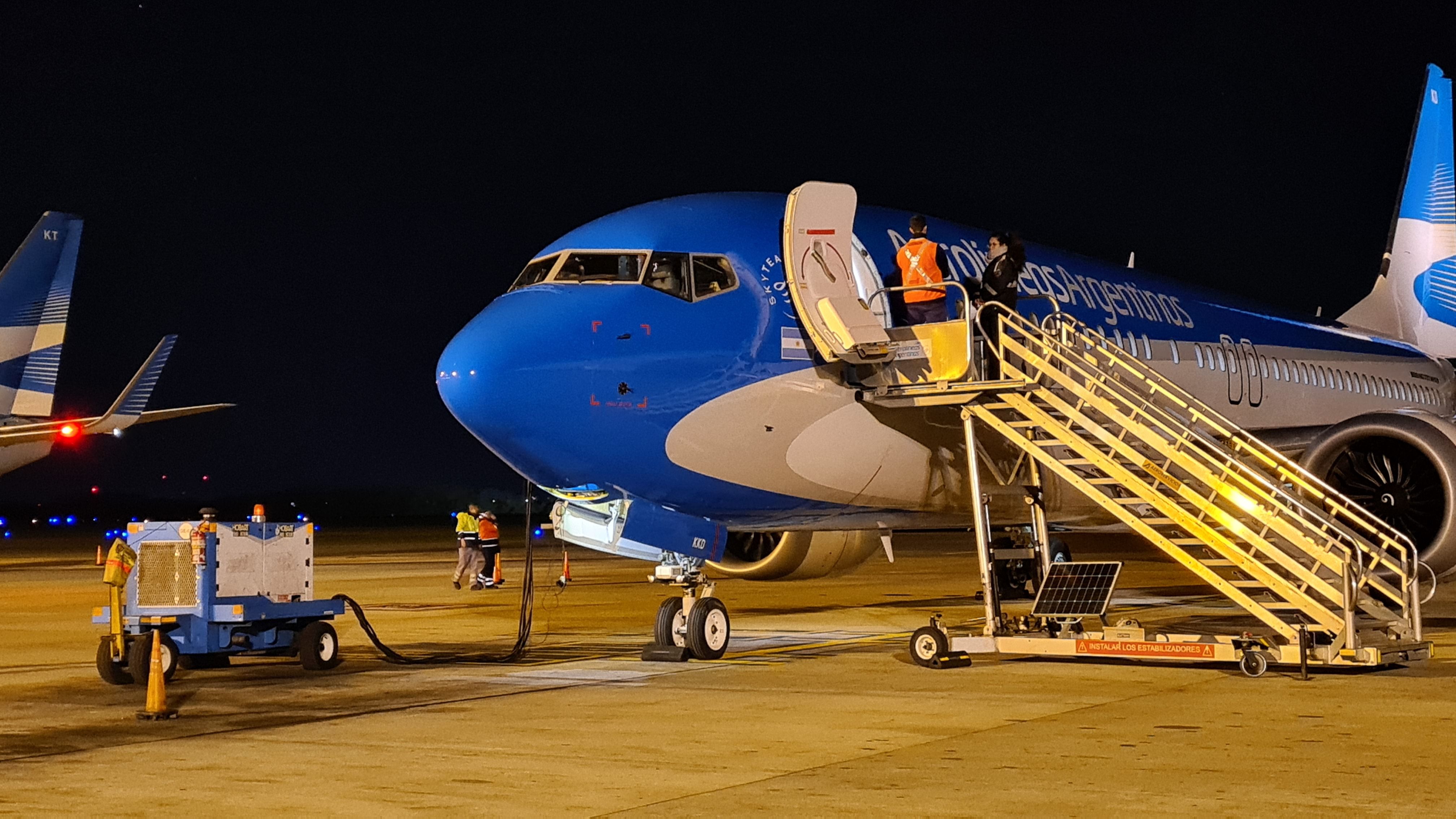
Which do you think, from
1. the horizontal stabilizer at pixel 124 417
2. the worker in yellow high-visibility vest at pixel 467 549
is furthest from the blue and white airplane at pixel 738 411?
the horizontal stabilizer at pixel 124 417

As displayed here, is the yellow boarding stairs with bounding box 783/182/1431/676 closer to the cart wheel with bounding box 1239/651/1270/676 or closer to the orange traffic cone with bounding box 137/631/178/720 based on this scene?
the cart wheel with bounding box 1239/651/1270/676

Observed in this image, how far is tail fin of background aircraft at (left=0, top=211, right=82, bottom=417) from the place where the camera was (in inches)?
1469

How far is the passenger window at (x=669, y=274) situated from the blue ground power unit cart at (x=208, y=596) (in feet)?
11.9

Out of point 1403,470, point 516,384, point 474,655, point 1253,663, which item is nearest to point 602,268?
point 516,384

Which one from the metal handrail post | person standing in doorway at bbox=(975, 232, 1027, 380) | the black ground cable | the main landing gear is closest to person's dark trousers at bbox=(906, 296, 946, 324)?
person standing in doorway at bbox=(975, 232, 1027, 380)

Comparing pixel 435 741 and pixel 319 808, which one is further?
pixel 435 741

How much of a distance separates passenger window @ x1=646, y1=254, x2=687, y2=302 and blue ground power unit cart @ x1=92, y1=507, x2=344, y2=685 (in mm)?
3631

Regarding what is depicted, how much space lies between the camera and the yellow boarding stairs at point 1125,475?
11156 mm

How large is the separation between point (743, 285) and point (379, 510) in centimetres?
13731

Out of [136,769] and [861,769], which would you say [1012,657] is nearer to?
[861,769]

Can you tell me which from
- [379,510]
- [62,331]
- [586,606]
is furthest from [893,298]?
[379,510]

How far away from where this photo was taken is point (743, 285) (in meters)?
12.1

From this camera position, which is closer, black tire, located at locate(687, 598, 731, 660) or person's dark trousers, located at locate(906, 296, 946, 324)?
person's dark trousers, located at locate(906, 296, 946, 324)

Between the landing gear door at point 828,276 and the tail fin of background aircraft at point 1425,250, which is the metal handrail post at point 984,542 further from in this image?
the tail fin of background aircraft at point 1425,250
